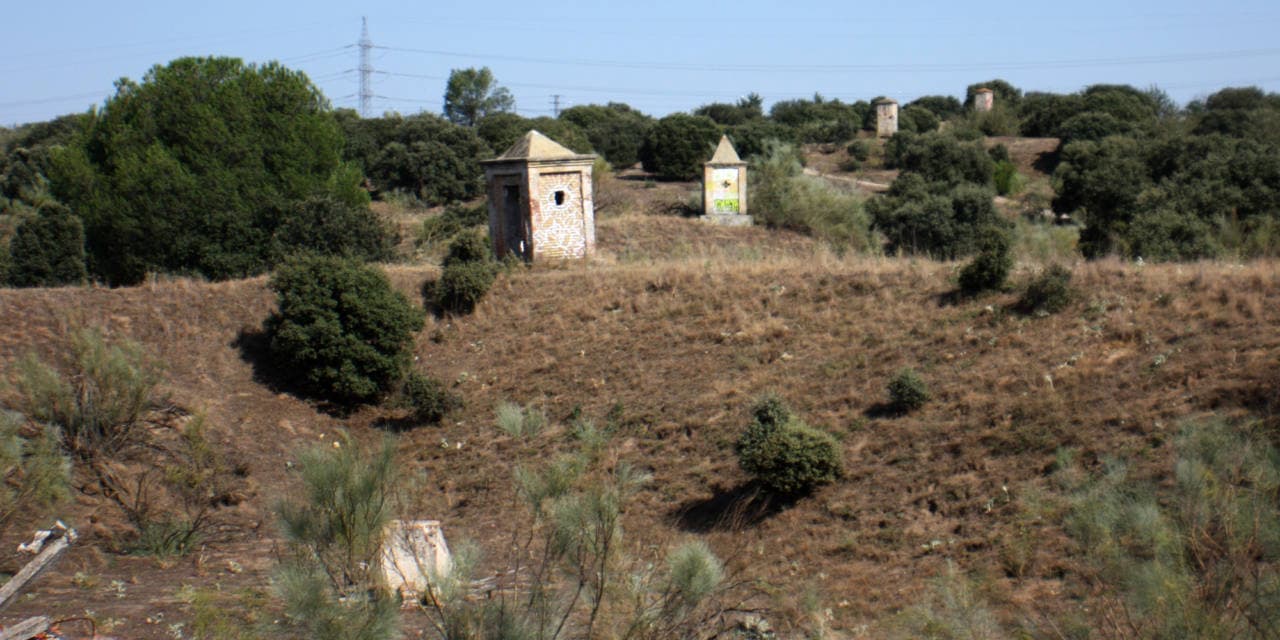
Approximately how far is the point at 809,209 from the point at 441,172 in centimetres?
1834

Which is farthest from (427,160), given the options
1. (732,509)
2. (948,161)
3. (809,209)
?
(732,509)

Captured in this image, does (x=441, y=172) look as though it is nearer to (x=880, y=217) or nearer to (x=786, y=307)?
(x=880, y=217)

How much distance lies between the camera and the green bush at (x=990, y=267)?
15.4 meters

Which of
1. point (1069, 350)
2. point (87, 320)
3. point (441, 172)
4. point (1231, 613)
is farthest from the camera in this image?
point (441, 172)

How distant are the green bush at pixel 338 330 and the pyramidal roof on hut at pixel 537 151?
489 cm

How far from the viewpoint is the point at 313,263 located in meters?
17.4

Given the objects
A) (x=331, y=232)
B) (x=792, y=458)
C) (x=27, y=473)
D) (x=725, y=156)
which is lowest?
(x=792, y=458)

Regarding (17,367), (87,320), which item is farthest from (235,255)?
(17,367)

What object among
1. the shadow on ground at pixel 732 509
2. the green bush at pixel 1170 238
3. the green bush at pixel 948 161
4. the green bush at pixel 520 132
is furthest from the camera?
the green bush at pixel 520 132

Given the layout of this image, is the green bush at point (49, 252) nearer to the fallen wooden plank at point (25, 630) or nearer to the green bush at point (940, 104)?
the fallen wooden plank at point (25, 630)

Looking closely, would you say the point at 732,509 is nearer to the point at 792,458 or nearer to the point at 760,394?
the point at 792,458

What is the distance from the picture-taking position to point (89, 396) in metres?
12.5

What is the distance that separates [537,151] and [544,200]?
39.6 inches

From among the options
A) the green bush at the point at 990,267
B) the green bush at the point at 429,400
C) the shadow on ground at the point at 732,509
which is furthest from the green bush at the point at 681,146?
the shadow on ground at the point at 732,509
